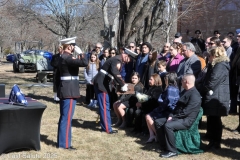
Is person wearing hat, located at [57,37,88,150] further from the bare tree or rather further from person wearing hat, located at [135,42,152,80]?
the bare tree

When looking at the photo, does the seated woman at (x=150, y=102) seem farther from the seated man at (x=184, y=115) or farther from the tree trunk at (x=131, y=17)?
the tree trunk at (x=131, y=17)

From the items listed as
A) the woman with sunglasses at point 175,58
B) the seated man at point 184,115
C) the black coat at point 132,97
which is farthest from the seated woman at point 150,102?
the seated man at point 184,115

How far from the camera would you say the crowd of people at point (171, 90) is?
5461mm

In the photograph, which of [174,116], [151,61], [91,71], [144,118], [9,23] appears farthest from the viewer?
[9,23]

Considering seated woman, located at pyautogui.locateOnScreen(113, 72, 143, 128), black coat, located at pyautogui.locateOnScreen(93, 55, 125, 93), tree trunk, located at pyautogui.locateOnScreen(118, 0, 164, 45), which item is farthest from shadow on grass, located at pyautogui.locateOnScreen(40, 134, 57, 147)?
tree trunk, located at pyautogui.locateOnScreen(118, 0, 164, 45)

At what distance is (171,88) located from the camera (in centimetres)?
592

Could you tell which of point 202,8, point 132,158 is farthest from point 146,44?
point 202,8

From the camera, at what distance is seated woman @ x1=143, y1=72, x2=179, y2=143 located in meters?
5.90

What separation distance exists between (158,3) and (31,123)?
916 cm

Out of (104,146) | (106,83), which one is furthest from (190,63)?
(104,146)

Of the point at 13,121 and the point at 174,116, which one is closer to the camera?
the point at 13,121

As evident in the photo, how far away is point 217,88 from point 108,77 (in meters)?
2.26

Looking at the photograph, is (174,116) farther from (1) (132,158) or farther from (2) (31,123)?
(2) (31,123)

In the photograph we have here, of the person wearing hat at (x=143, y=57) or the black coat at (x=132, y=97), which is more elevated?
the person wearing hat at (x=143, y=57)
